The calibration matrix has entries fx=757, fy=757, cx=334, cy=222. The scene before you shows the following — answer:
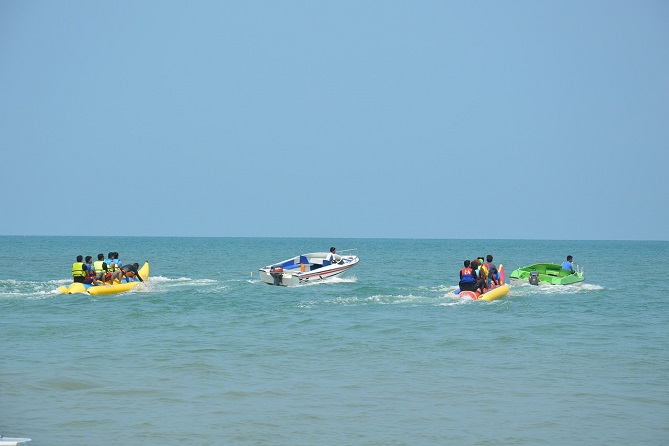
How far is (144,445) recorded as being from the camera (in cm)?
959

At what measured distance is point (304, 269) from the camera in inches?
1272

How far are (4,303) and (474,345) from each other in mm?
15828

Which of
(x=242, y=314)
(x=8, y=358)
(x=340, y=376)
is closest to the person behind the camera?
(x=340, y=376)

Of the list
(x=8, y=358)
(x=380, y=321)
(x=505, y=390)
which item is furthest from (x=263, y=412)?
(x=380, y=321)

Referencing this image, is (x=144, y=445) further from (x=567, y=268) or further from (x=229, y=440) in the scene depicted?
(x=567, y=268)

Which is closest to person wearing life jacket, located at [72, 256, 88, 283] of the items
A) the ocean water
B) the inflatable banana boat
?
the inflatable banana boat

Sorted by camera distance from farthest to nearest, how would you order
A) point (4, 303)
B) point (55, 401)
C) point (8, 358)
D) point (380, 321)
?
point (4, 303) < point (380, 321) < point (8, 358) < point (55, 401)

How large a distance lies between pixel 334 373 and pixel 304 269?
1888 centimetres

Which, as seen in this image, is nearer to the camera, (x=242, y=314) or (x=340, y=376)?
(x=340, y=376)

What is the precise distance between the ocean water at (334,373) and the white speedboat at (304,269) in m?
5.80

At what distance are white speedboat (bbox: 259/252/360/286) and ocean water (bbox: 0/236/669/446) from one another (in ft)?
19.0

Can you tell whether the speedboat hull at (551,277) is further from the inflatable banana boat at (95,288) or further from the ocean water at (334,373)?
the inflatable banana boat at (95,288)

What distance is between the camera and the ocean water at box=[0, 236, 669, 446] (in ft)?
33.7

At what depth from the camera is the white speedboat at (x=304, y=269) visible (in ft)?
99.9
